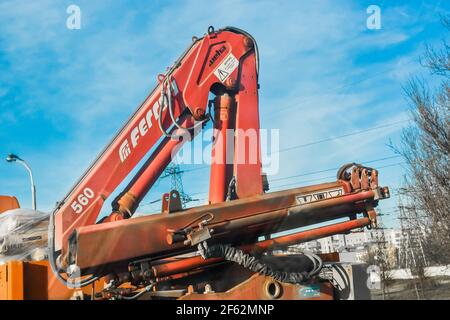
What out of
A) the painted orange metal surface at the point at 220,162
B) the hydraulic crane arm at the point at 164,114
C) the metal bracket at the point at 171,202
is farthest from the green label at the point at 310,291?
the hydraulic crane arm at the point at 164,114

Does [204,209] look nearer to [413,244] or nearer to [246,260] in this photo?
[246,260]

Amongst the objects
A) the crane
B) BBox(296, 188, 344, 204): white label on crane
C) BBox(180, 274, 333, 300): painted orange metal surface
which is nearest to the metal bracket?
the crane

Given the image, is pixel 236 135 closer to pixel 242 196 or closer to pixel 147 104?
pixel 242 196

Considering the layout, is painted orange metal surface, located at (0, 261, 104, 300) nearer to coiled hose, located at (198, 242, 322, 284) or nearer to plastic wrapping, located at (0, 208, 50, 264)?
plastic wrapping, located at (0, 208, 50, 264)

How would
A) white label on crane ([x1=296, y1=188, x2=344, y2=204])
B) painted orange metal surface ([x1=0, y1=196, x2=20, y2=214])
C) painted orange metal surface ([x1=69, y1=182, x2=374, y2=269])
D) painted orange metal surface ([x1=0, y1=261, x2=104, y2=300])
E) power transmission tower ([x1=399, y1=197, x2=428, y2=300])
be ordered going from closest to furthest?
1. painted orange metal surface ([x1=69, y1=182, x2=374, y2=269])
2. painted orange metal surface ([x1=0, y1=261, x2=104, y2=300])
3. painted orange metal surface ([x1=0, y1=196, x2=20, y2=214])
4. white label on crane ([x1=296, y1=188, x2=344, y2=204])
5. power transmission tower ([x1=399, y1=197, x2=428, y2=300])

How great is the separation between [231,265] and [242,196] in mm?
479

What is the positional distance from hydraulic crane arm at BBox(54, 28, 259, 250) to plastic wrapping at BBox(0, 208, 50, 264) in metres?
0.21

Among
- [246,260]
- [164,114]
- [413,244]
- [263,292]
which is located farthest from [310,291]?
[413,244]

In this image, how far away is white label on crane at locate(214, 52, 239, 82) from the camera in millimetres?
3852

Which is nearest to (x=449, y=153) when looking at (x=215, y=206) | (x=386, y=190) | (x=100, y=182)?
(x=386, y=190)

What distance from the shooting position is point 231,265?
11.4ft

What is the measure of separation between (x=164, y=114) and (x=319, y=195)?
124 cm

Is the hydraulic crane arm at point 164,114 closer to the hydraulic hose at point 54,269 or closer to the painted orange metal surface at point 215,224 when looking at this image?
the hydraulic hose at point 54,269

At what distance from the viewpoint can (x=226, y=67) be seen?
153 inches
